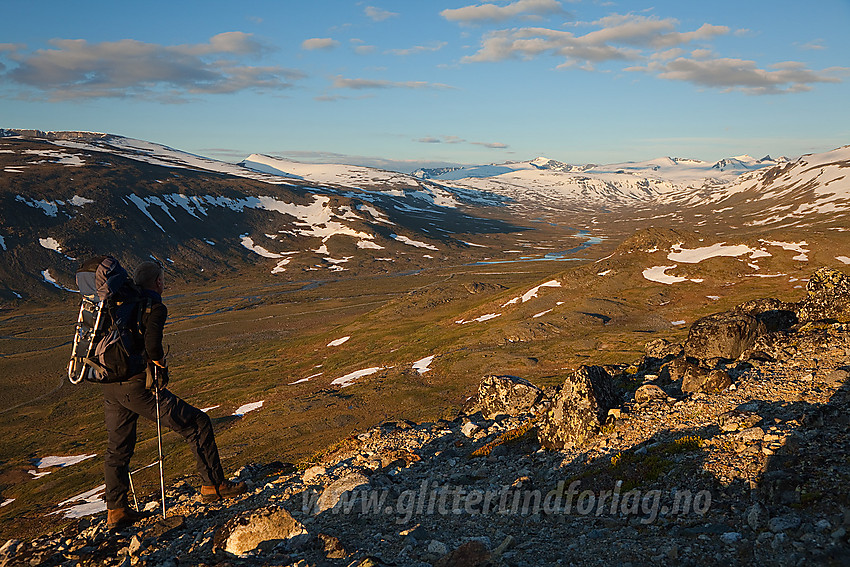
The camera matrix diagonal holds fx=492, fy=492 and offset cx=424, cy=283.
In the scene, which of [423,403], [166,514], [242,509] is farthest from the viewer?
[423,403]

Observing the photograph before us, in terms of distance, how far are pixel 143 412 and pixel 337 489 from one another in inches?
199

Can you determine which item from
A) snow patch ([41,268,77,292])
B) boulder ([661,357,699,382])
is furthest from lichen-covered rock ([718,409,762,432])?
snow patch ([41,268,77,292])

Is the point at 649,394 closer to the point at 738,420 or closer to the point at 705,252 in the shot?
the point at 738,420

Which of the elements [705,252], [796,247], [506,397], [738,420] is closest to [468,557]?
[738,420]

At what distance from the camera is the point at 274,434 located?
43.9m

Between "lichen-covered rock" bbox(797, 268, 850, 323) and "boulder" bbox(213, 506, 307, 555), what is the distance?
24.6 meters

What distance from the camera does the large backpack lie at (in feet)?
34.6

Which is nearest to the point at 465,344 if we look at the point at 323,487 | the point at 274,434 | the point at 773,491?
the point at 274,434

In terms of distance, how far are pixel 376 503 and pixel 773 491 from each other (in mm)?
8481

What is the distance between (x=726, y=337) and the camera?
22828 mm

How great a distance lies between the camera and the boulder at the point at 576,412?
15.3 m

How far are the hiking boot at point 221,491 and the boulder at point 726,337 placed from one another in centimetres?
Answer: 2027

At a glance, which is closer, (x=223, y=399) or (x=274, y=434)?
(x=274, y=434)

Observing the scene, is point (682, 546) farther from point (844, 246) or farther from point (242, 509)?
point (844, 246)
